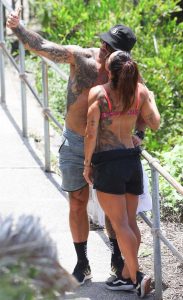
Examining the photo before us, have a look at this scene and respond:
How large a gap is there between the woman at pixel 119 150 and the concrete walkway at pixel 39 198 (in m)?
0.35

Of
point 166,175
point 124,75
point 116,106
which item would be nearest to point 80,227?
point 166,175

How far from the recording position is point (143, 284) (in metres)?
4.18

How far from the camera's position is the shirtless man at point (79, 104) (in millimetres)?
4250

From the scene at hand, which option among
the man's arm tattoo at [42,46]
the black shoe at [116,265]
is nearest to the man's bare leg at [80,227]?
the black shoe at [116,265]

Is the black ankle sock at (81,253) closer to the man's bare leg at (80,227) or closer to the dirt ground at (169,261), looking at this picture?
the man's bare leg at (80,227)

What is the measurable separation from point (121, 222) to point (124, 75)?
0.79 m

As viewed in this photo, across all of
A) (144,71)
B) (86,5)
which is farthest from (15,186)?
(86,5)

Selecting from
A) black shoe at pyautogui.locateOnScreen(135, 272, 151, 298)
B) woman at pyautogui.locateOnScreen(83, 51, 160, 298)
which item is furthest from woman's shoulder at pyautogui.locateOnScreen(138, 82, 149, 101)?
black shoe at pyautogui.locateOnScreen(135, 272, 151, 298)

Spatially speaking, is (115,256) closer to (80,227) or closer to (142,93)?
(80,227)

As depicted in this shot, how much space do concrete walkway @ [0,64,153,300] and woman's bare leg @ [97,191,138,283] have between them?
1.02 feet

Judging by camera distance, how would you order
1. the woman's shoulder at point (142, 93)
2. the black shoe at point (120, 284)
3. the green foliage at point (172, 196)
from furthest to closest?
the green foliage at point (172, 196), the black shoe at point (120, 284), the woman's shoulder at point (142, 93)

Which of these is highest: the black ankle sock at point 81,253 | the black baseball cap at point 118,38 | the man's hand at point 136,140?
the black baseball cap at point 118,38

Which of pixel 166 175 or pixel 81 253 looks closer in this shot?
pixel 166 175

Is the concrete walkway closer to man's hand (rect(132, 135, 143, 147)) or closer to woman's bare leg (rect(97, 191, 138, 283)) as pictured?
woman's bare leg (rect(97, 191, 138, 283))
